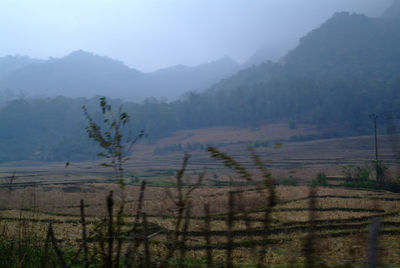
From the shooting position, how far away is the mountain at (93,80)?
129 metres

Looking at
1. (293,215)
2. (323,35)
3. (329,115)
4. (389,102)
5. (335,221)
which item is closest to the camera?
(335,221)

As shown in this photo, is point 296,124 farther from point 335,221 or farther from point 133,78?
point 133,78

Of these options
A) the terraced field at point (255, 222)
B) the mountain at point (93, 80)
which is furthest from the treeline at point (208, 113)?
the mountain at point (93, 80)

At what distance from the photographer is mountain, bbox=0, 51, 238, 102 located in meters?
129

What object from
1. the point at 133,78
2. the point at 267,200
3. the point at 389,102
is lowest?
the point at 267,200

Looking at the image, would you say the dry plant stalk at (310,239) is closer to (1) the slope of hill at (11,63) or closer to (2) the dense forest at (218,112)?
(2) the dense forest at (218,112)

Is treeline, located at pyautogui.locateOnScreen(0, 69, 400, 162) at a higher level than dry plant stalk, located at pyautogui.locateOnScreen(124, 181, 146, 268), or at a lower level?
higher

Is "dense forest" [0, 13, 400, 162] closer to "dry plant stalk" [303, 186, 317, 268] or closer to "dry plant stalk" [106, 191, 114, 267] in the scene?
"dry plant stalk" [303, 186, 317, 268]

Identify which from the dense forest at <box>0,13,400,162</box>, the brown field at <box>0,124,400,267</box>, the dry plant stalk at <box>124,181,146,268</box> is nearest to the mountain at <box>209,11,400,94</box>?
the dense forest at <box>0,13,400,162</box>

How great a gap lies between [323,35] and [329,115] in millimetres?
72841

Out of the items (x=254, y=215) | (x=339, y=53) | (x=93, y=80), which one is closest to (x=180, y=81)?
(x=93, y=80)

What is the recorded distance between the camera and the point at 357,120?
44656 mm

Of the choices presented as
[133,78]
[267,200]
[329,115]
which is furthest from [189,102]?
[133,78]

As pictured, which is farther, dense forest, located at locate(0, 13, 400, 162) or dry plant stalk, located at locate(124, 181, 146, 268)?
dense forest, located at locate(0, 13, 400, 162)
